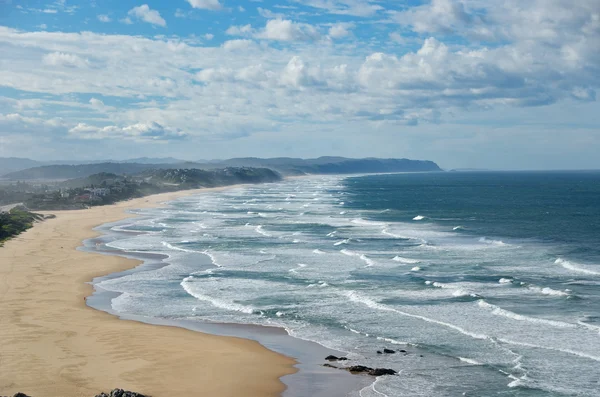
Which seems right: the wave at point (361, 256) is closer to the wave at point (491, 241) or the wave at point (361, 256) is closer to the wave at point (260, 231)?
the wave at point (491, 241)

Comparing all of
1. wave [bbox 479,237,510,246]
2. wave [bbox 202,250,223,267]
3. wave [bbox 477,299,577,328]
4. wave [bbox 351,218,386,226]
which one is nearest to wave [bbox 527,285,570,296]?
wave [bbox 477,299,577,328]

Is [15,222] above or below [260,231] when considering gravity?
above

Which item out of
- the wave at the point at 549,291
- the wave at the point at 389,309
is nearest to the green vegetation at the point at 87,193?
the wave at the point at 389,309

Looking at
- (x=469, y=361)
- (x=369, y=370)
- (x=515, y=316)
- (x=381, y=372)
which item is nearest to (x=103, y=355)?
(x=369, y=370)

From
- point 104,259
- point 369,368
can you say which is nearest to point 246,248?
point 104,259

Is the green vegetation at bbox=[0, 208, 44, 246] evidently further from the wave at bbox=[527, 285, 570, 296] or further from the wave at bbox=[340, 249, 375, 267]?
the wave at bbox=[527, 285, 570, 296]

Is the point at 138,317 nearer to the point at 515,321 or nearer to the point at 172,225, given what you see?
the point at 515,321

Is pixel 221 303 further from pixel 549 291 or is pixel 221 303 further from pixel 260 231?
pixel 260 231

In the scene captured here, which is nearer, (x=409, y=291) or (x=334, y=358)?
(x=334, y=358)
